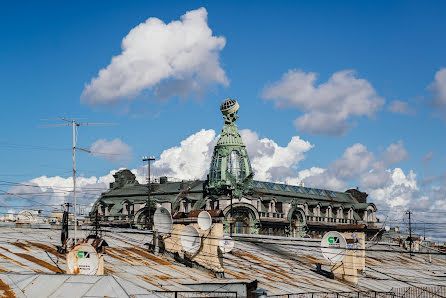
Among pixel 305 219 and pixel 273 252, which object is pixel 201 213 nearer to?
pixel 273 252

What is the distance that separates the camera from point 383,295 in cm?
5312

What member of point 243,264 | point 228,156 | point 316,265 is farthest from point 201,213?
point 228,156

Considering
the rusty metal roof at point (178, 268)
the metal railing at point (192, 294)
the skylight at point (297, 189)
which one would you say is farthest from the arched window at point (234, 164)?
the metal railing at point (192, 294)

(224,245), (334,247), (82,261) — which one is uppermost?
(82,261)

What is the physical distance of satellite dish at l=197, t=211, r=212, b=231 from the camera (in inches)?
1959

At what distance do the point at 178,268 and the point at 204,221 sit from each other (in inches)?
190

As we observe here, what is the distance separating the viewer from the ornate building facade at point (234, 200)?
106625mm

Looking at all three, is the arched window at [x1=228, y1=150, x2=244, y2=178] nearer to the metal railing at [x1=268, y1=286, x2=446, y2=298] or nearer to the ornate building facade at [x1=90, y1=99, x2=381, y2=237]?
the ornate building facade at [x1=90, y1=99, x2=381, y2=237]

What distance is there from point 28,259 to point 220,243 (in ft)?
52.8

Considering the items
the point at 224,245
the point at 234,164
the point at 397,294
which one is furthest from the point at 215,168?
the point at 224,245

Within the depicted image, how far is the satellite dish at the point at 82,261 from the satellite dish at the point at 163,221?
48.1ft

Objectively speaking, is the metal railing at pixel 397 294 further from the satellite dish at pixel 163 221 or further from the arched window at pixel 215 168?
the arched window at pixel 215 168

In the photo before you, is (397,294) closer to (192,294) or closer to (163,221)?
(163,221)

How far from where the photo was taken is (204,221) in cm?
5003
